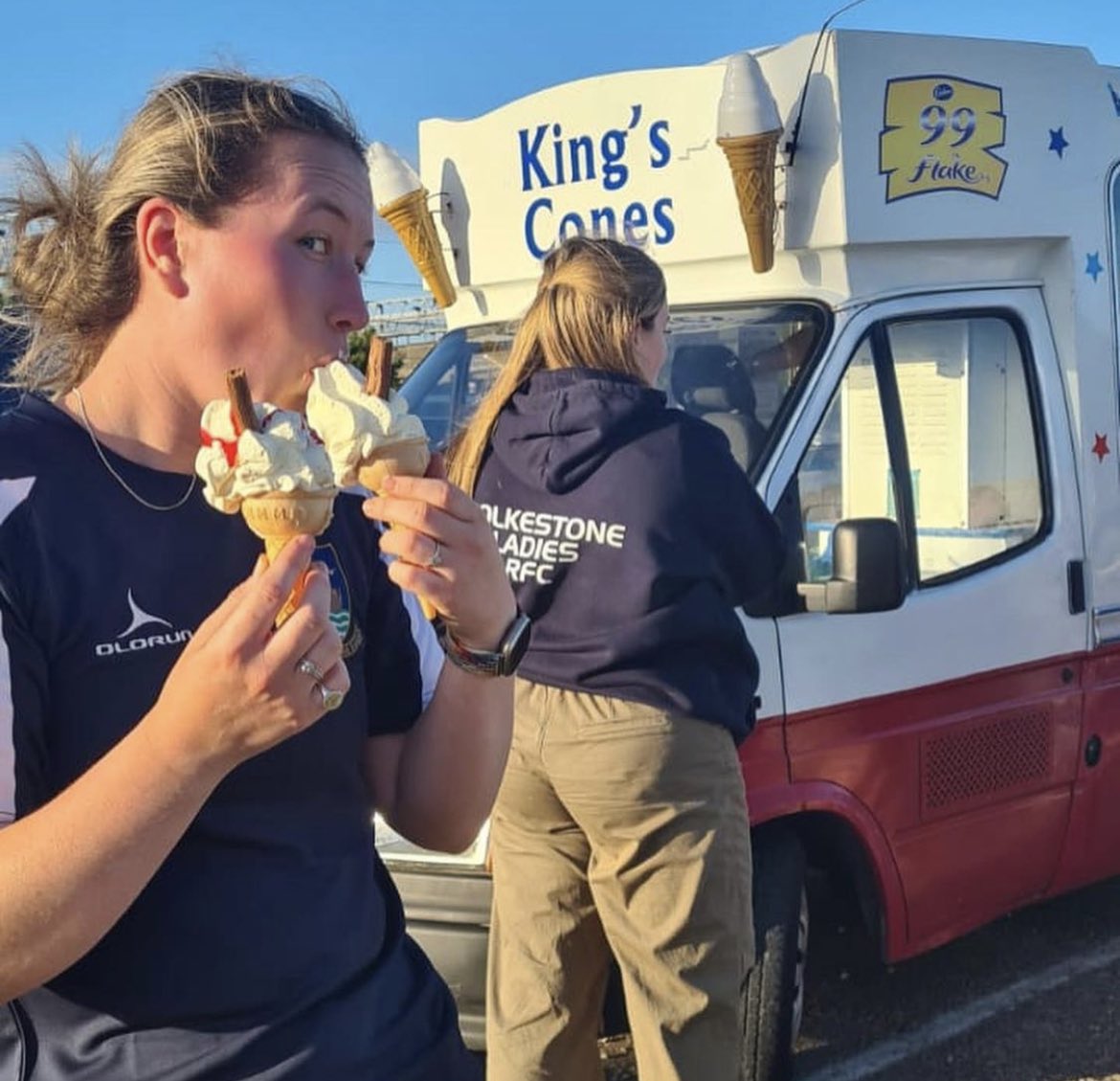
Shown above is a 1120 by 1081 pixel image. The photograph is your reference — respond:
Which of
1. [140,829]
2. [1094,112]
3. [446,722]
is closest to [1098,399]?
[1094,112]

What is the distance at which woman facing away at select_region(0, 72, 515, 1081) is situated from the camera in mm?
1316

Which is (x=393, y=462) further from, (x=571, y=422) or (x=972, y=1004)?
(x=972, y=1004)

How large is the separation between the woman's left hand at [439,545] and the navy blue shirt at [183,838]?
0.13 metres

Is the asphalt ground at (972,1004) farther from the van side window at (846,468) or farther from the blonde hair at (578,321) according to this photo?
the blonde hair at (578,321)

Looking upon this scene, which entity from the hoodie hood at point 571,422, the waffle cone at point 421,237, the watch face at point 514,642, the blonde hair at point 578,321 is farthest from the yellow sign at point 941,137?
the watch face at point 514,642

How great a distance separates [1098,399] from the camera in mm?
4441

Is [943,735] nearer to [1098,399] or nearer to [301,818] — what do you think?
[1098,399]

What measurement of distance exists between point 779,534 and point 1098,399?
1.89 m

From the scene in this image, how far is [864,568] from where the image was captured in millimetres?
3498

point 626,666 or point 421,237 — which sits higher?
point 421,237

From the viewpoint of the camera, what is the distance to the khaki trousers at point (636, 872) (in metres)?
3.05

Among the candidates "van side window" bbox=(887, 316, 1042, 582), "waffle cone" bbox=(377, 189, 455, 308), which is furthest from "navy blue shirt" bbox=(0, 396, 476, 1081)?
"waffle cone" bbox=(377, 189, 455, 308)

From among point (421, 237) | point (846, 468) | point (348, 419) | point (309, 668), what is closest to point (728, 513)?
point (846, 468)

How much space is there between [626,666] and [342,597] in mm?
1392
